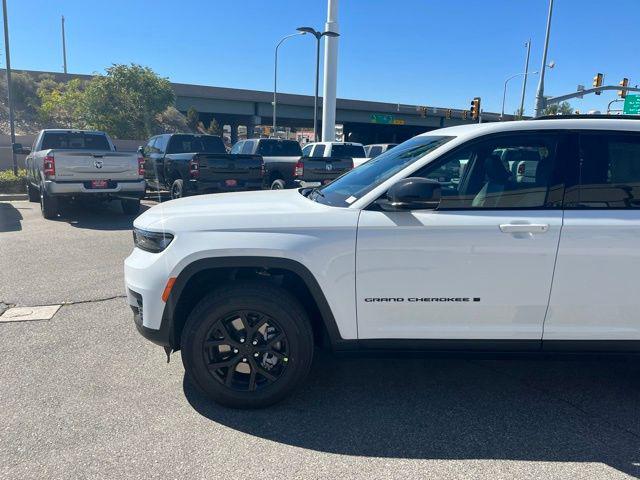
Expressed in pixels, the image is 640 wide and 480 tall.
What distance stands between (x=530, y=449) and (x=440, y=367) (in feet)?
3.41

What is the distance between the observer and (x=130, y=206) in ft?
36.2

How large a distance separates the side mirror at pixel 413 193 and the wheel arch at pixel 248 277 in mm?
685

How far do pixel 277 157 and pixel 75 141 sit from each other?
17.5 feet

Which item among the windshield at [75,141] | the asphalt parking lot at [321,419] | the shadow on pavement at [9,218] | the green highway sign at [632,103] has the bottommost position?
the asphalt parking lot at [321,419]

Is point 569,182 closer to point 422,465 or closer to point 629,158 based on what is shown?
point 629,158

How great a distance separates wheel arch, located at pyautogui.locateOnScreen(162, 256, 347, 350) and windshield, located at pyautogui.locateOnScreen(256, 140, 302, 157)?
11.5m

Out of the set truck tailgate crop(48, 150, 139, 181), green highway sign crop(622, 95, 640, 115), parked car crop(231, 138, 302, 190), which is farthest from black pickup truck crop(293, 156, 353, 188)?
green highway sign crop(622, 95, 640, 115)

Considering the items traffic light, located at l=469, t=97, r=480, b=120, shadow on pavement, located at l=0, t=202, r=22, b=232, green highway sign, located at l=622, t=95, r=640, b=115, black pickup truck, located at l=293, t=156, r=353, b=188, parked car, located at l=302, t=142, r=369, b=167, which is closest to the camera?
shadow on pavement, located at l=0, t=202, r=22, b=232

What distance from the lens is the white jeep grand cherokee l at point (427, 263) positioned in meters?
2.85

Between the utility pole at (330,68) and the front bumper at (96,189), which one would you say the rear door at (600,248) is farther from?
the utility pole at (330,68)

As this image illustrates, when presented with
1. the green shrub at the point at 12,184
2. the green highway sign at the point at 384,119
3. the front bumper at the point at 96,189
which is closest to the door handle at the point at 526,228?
the front bumper at the point at 96,189

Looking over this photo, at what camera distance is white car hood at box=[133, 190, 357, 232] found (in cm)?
293

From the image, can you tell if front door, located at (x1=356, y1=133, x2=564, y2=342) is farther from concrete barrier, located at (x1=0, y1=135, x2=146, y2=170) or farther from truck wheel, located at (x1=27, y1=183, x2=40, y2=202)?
Result: concrete barrier, located at (x1=0, y1=135, x2=146, y2=170)

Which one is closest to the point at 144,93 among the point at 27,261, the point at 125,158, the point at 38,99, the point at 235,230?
the point at 38,99
